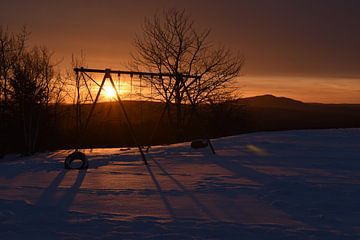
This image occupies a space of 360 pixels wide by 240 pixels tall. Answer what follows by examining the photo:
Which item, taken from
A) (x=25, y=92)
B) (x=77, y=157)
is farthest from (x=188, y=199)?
(x=25, y=92)

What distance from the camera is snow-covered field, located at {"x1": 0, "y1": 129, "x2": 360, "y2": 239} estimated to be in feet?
17.2

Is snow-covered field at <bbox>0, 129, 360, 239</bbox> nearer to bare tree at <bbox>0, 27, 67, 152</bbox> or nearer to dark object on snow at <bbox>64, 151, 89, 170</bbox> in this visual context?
dark object on snow at <bbox>64, 151, 89, 170</bbox>

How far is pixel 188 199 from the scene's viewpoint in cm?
702

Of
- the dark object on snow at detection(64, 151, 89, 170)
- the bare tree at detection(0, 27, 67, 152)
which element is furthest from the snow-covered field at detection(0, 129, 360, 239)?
the bare tree at detection(0, 27, 67, 152)

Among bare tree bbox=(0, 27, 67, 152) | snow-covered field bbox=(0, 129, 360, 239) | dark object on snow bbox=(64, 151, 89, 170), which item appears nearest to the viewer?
snow-covered field bbox=(0, 129, 360, 239)

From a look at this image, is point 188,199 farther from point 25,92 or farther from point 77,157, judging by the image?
point 25,92

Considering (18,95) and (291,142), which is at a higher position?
(18,95)

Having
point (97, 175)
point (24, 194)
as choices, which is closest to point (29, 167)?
point (97, 175)

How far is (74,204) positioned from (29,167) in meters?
5.42

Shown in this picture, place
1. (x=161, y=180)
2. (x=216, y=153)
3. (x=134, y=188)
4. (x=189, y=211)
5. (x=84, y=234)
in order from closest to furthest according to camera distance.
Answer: (x=84, y=234) < (x=189, y=211) < (x=134, y=188) < (x=161, y=180) < (x=216, y=153)

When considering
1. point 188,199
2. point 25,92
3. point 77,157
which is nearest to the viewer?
point 188,199

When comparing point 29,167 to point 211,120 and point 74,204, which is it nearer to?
point 74,204

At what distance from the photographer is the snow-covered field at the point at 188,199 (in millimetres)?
5246

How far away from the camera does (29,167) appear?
37.8ft
